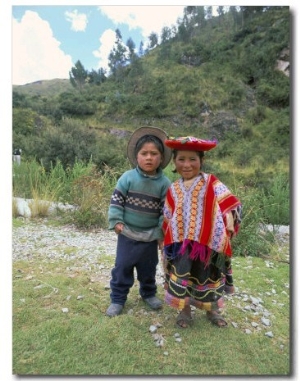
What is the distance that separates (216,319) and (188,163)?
0.91 m

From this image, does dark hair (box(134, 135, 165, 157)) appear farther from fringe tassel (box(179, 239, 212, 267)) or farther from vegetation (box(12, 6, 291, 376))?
vegetation (box(12, 6, 291, 376))

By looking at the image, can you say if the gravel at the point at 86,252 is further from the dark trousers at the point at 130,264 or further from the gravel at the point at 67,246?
the dark trousers at the point at 130,264

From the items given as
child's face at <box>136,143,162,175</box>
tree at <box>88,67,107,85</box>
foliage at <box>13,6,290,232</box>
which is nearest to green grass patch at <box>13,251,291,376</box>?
child's face at <box>136,143,162,175</box>

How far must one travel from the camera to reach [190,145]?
5.45ft

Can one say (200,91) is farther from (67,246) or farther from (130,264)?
(130,264)

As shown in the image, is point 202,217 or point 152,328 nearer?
point 202,217

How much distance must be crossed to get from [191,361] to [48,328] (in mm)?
739

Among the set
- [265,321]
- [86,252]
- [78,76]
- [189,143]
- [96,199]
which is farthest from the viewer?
[78,76]

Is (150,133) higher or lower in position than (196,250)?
higher

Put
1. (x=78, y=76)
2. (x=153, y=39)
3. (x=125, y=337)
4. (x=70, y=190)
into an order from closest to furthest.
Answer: (x=125, y=337), (x=70, y=190), (x=78, y=76), (x=153, y=39)

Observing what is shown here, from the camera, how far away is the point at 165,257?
188 cm

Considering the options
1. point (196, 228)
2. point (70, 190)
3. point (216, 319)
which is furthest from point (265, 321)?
point (70, 190)
